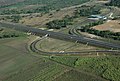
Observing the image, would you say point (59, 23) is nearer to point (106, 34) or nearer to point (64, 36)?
point (64, 36)

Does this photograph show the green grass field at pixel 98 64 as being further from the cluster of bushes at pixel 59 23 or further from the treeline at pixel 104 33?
the cluster of bushes at pixel 59 23

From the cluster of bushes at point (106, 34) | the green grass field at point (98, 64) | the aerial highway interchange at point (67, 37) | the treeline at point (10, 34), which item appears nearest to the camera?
the green grass field at point (98, 64)

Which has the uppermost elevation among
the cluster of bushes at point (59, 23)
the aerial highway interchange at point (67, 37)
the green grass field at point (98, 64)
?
the cluster of bushes at point (59, 23)

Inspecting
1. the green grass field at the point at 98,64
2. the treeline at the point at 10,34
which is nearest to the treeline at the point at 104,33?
the green grass field at the point at 98,64

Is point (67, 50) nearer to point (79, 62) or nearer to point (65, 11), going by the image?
point (79, 62)

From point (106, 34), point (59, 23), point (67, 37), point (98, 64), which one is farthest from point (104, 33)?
point (59, 23)

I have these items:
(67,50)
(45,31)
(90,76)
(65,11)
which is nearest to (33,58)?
(67,50)

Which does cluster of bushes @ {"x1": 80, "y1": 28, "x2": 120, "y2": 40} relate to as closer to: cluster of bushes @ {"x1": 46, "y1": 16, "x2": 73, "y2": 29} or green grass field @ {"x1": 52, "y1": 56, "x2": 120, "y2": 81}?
cluster of bushes @ {"x1": 46, "y1": 16, "x2": 73, "y2": 29}

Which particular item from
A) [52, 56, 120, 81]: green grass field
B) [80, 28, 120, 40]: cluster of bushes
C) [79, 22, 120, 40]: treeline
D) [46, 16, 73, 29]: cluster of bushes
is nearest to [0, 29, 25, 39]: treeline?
[46, 16, 73, 29]: cluster of bushes

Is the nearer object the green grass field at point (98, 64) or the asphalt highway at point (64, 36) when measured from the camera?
the green grass field at point (98, 64)

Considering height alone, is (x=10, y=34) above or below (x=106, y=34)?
above

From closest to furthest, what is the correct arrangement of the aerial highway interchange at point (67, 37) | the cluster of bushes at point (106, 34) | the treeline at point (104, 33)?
the aerial highway interchange at point (67, 37) → the cluster of bushes at point (106, 34) → the treeline at point (104, 33)

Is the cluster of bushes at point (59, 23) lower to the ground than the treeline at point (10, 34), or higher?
higher
